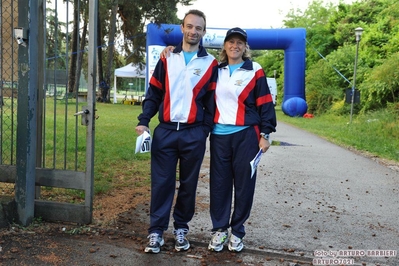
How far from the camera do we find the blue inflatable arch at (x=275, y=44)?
20.1 meters

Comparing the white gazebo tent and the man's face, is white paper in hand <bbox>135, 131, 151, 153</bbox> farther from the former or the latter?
the white gazebo tent

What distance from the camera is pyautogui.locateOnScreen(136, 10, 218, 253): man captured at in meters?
3.90

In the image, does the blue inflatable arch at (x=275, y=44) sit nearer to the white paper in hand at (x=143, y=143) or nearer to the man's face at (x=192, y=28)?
the man's face at (x=192, y=28)

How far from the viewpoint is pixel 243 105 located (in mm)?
3932

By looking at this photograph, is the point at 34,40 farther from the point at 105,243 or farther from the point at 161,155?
the point at 105,243

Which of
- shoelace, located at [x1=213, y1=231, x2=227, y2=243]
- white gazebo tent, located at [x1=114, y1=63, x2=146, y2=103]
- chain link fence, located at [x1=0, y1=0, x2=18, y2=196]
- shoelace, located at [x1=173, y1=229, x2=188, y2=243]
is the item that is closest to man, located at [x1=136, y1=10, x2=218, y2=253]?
shoelace, located at [x1=173, y1=229, x2=188, y2=243]

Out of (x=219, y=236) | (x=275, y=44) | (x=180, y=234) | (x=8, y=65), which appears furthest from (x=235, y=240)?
(x=275, y=44)

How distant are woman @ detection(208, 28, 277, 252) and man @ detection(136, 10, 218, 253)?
0.12 m

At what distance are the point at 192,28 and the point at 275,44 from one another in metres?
19.3

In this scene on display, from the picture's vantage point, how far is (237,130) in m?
3.93

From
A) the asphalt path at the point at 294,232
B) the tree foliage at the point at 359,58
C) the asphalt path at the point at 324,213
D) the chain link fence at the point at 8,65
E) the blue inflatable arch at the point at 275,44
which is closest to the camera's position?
the asphalt path at the point at 294,232

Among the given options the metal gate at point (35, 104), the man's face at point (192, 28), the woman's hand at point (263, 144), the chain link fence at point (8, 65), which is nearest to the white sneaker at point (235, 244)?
the woman's hand at point (263, 144)

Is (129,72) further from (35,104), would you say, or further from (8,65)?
(35,104)

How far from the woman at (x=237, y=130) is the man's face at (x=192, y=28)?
266 millimetres
